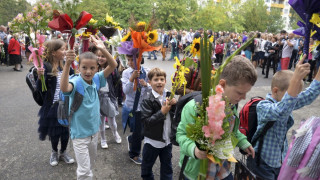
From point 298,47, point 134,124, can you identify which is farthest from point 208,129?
point 298,47

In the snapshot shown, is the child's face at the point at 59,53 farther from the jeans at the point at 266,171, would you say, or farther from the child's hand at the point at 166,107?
the jeans at the point at 266,171

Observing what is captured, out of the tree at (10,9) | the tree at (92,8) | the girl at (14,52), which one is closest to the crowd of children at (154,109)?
the tree at (92,8)

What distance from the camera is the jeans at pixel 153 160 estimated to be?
2878 mm

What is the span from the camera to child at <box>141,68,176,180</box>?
2777mm

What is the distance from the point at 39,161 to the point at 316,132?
370 cm

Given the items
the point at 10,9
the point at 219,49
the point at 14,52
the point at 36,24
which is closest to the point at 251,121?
the point at 36,24

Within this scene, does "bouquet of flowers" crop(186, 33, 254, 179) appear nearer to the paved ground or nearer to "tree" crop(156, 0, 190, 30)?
the paved ground

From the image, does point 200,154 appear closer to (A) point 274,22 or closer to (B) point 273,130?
(B) point 273,130

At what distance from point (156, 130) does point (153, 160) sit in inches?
15.4

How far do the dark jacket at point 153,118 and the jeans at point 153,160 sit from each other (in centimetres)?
16

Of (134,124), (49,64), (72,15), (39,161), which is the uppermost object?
(72,15)

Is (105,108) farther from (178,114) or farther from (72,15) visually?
(178,114)

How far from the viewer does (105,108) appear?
3.91 m

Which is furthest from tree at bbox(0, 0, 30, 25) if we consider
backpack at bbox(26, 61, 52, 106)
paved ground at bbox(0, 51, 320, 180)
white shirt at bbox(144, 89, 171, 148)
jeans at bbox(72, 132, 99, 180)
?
white shirt at bbox(144, 89, 171, 148)
